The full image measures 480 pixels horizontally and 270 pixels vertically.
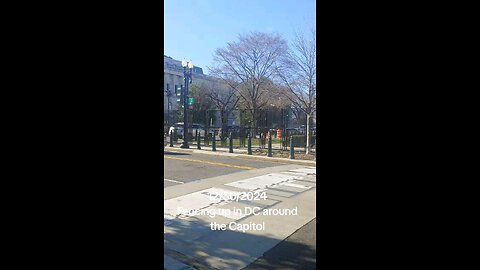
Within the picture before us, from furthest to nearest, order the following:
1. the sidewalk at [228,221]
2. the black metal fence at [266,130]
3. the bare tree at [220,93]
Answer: the bare tree at [220,93] → the black metal fence at [266,130] → the sidewalk at [228,221]

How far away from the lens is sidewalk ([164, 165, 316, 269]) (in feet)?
11.1

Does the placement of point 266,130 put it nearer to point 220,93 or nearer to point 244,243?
point 220,93

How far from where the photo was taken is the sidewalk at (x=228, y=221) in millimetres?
3373

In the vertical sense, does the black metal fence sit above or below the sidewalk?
above

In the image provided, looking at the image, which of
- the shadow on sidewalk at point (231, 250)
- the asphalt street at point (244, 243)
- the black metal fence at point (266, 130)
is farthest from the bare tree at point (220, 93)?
the shadow on sidewalk at point (231, 250)

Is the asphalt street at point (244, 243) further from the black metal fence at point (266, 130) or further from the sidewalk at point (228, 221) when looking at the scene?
the black metal fence at point (266, 130)

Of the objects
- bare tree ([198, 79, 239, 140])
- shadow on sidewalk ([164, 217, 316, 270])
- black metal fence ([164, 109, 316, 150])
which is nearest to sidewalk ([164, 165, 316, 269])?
shadow on sidewalk ([164, 217, 316, 270])

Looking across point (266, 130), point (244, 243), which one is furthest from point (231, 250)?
point (266, 130)

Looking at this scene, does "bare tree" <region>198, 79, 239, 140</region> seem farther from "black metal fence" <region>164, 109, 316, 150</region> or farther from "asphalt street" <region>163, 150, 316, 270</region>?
"asphalt street" <region>163, 150, 316, 270</region>

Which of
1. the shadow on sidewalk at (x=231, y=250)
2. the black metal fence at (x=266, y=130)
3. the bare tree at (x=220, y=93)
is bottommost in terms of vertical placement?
the shadow on sidewalk at (x=231, y=250)

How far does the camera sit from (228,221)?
4551mm

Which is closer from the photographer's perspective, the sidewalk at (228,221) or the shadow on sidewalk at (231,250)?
the shadow on sidewalk at (231,250)
